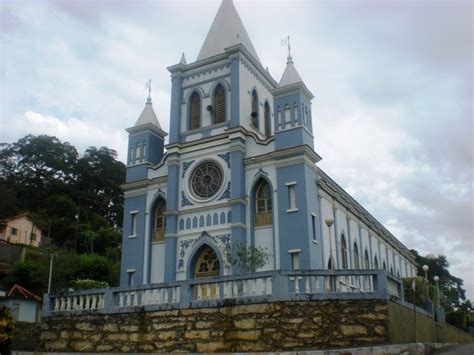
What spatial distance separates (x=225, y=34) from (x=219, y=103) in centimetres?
476

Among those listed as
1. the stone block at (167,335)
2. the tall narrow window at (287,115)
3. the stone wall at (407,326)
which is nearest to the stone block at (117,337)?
the stone block at (167,335)

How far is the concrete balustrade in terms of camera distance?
488 inches

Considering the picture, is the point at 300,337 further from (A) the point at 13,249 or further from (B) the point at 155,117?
(A) the point at 13,249

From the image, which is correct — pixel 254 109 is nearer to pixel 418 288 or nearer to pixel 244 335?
pixel 418 288

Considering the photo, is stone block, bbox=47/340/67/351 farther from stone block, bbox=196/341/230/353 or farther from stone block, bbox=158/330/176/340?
stone block, bbox=196/341/230/353

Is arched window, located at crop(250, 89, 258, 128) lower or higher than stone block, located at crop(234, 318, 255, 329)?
higher

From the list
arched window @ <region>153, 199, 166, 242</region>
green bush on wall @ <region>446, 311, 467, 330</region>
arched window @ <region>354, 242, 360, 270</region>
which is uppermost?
A: arched window @ <region>153, 199, 166, 242</region>

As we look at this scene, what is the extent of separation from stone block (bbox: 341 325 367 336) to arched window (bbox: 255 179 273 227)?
38.7 feet

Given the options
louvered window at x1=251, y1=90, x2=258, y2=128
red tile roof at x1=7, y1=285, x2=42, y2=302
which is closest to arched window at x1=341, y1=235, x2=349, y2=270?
louvered window at x1=251, y1=90, x2=258, y2=128

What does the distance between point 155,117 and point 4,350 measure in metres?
20.3

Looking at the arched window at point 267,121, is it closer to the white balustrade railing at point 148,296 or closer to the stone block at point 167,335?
the white balustrade railing at point 148,296

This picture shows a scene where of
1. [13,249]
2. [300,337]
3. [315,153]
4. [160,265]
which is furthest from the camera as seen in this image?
[13,249]

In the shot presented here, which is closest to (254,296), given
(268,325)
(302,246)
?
(268,325)

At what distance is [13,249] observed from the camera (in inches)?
1678
